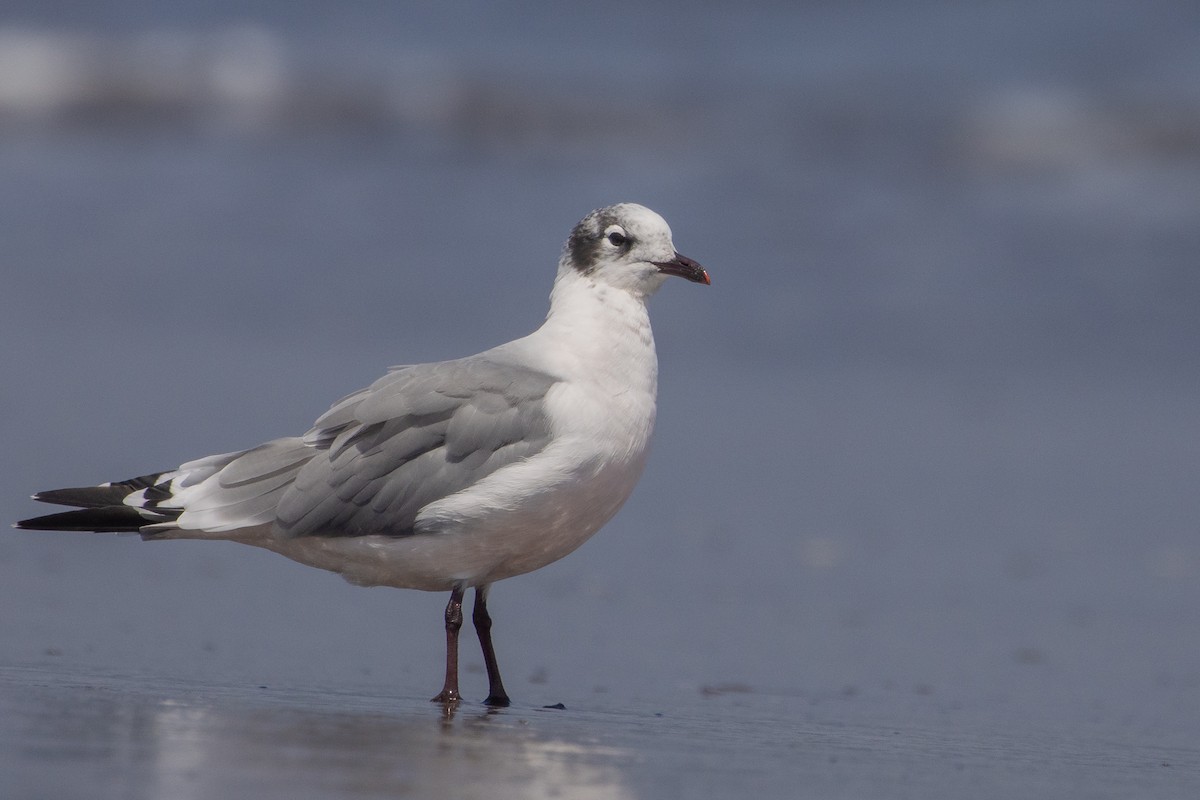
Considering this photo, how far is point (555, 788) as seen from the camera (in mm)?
3414

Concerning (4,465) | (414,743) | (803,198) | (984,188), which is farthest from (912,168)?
(414,743)

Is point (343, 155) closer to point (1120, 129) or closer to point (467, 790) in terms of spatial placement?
point (1120, 129)

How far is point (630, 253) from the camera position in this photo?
4.93 m

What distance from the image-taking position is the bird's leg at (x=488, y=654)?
456cm

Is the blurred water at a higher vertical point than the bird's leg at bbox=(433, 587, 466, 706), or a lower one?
higher

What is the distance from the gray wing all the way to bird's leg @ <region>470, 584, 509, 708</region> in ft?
1.26

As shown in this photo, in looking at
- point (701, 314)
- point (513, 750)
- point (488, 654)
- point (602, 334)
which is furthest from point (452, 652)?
point (701, 314)

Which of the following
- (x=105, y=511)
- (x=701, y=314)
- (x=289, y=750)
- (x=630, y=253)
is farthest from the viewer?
(x=701, y=314)

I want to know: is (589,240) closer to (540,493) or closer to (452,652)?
(540,493)

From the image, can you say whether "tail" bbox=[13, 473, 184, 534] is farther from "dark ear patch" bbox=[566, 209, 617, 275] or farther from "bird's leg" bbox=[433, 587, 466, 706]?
"dark ear patch" bbox=[566, 209, 617, 275]

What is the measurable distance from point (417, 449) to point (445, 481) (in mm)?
117

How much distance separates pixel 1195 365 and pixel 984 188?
12.9 feet

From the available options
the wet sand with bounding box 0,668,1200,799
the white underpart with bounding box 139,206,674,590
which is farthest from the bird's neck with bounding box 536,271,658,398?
the wet sand with bounding box 0,668,1200,799

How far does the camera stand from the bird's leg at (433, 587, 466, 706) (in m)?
4.43
